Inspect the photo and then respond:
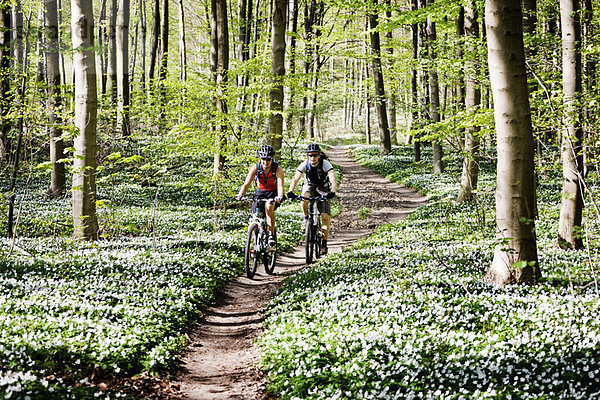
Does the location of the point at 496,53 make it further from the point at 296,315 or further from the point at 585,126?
the point at 296,315

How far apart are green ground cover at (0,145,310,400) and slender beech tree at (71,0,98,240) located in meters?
0.76

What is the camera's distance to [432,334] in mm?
5629

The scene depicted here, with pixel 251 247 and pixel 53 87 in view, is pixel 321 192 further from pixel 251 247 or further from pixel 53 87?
pixel 53 87

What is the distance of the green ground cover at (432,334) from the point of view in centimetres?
454

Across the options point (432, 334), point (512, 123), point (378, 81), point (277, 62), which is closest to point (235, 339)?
point (432, 334)

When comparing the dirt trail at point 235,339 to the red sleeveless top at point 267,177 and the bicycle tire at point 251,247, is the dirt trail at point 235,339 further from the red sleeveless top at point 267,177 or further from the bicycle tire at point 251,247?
the red sleeveless top at point 267,177

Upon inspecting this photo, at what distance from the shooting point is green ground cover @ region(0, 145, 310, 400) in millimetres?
4828

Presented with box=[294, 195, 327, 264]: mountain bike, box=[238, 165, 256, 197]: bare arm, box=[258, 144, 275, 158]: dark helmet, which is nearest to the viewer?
box=[258, 144, 275, 158]: dark helmet

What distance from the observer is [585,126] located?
8.88 m

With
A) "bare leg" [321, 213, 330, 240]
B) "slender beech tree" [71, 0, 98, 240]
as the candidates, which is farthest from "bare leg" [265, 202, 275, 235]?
"slender beech tree" [71, 0, 98, 240]

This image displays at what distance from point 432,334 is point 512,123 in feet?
10.7

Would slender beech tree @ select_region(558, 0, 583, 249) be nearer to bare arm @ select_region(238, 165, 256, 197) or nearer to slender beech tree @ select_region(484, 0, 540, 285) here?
slender beech tree @ select_region(484, 0, 540, 285)

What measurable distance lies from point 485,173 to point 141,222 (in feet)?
62.5

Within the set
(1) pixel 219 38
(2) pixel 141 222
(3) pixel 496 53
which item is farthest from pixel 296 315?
(1) pixel 219 38
